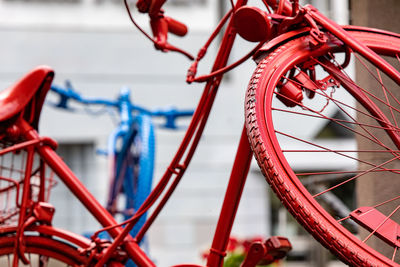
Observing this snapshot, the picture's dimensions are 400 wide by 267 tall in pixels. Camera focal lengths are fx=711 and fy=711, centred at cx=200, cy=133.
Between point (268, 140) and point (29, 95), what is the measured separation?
92cm

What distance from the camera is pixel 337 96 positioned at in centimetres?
569

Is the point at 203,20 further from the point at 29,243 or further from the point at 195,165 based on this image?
the point at 29,243

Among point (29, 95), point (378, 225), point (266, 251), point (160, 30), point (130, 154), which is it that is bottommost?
point (130, 154)

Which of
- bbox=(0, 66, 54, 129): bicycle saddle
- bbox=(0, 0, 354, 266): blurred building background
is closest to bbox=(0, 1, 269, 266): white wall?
bbox=(0, 0, 354, 266): blurred building background

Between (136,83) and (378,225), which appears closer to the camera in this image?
(378,225)

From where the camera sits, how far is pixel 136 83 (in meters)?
7.18

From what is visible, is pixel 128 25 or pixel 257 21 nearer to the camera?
pixel 257 21

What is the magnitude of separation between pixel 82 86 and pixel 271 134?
19.7 feet

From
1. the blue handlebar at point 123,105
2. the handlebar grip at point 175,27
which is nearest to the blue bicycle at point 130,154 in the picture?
the blue handlebar at point 123,105

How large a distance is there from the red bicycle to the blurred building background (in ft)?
16.1

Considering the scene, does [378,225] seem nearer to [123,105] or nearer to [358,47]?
[358,47]

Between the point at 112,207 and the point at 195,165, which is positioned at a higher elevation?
the point at 112,207

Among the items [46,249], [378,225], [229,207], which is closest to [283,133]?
[378,225]

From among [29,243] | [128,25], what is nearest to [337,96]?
[128,25]
